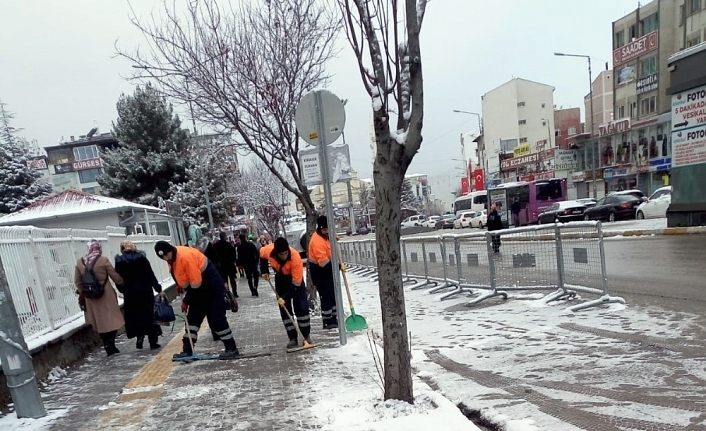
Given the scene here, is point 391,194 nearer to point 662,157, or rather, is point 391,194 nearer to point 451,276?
point 451,276

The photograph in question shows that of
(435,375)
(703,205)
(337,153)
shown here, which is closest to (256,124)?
(337,153)

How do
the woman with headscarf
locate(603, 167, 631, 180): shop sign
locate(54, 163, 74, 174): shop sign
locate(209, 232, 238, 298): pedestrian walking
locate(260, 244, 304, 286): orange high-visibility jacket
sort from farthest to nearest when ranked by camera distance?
1. locate(54, 163, 74, 174): shop sign
2. locate(603, 167, 631, 180): shop sign
3. locate(209, 232, 238, 298): pedestrian walking
4. the woman with headscarf
5. locate(260, 244, 304, 286): orange high-visibility jacket

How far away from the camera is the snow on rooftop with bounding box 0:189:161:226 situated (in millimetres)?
17303

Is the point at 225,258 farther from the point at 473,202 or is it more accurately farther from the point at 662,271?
the point at 473,202

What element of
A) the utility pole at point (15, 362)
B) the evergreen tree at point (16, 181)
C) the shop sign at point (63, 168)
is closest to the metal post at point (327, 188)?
the utility pole at point (15, 362)

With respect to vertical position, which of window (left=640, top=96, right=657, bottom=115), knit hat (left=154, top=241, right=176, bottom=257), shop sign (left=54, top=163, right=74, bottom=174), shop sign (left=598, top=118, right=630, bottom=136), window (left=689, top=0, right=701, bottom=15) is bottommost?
knit hat (left=154, top=241, right=176, bottom=257)

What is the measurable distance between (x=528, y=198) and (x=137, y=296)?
2787 cm

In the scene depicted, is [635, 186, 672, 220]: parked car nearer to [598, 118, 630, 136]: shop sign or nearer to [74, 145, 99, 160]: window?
[598, 118, 630, 136]: shop sign

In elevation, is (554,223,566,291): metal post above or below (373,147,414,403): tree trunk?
below

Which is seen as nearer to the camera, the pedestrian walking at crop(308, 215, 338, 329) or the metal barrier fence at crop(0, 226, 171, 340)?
the metal barrier fence at crop(0, 226, 171, 340)

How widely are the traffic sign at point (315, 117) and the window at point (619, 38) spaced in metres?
42.6

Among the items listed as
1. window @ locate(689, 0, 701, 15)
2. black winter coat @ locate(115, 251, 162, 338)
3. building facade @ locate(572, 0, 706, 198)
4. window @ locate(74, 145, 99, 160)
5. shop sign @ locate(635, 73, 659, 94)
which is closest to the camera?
black winter coat @ locate(115, 251, 162, 338)

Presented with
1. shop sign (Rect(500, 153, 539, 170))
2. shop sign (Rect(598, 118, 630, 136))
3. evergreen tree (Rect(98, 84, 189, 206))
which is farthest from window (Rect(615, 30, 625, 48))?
evergreen tree (Rect(98, 84, 189, 206))

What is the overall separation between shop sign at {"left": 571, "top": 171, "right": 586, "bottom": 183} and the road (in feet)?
102
